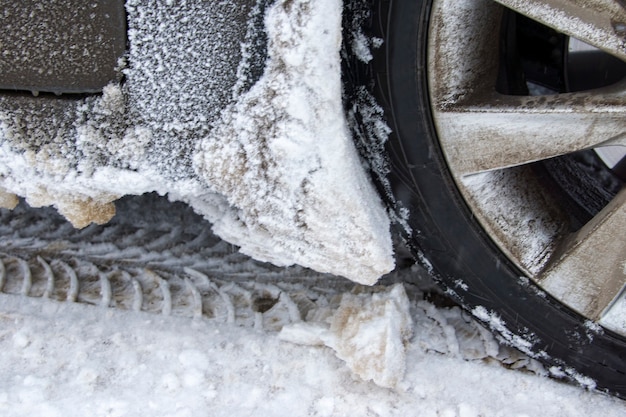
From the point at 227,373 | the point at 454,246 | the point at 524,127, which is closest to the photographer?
the point at 524,127

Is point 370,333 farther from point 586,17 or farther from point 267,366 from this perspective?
point 586,17

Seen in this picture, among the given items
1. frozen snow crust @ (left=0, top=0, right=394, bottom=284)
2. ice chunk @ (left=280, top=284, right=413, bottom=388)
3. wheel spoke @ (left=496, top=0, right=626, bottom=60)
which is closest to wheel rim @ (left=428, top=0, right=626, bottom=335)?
wheel spoke @ (left=496, top=0, right=626, bottom=60)

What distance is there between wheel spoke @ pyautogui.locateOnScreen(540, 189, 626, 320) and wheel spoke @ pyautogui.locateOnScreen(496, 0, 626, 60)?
32 centimetres

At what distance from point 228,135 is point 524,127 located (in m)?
0.56

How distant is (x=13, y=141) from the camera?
1.20 meters

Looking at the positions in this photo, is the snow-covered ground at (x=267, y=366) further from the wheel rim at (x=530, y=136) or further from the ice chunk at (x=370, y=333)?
the wheel rim at (x=530, y=136)

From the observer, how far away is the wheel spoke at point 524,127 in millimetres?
1114

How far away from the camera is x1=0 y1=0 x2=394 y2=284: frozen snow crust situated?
1.09 m

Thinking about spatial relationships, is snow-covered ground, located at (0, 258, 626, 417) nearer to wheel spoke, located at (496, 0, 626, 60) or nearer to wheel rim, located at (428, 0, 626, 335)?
wheel rim, located at (428, 0, 626, 335)

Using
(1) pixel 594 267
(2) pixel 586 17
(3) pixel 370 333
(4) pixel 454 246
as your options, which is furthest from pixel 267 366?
(2) pixel 586 17

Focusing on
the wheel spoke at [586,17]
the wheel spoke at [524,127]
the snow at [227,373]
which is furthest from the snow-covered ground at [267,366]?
the wheel spoke at [586,17]

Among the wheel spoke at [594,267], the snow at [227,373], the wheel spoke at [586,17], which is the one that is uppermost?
the wheel spoke at [586,17]

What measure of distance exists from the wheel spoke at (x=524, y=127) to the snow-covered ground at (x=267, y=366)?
44cm

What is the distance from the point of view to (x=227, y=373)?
4.59ft
